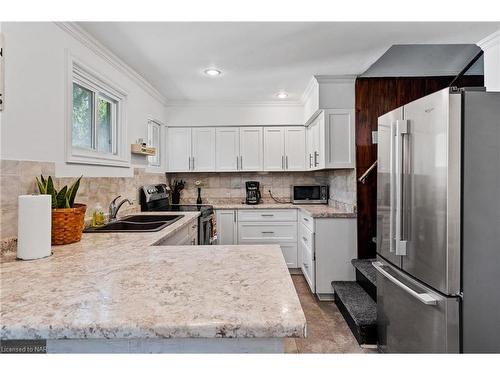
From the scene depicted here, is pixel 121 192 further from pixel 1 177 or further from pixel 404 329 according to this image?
pixel 404 329

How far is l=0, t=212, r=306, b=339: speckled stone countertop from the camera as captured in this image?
2.38 ft

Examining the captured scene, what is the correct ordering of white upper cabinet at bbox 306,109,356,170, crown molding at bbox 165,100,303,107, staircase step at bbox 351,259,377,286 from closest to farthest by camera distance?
staircase step at bbox 351,259,377,286, white upper cabinet at bbox 306,109,356,170, crown molding at bbox 165,100,303,107

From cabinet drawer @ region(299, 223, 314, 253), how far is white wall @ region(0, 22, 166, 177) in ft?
7.39

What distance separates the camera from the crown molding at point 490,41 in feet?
6.86

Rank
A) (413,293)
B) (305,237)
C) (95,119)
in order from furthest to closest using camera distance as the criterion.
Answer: (305,237), (95,119), (413,293)

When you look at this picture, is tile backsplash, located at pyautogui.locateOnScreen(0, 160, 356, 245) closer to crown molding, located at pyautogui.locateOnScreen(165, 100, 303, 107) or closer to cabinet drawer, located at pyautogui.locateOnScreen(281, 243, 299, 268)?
cabinet drawer, located at pyautogui.locateOnScreen(281, 243, 299, 268)

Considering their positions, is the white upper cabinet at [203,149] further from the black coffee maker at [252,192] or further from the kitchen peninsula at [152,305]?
the kitchen peninsula at [152,305]

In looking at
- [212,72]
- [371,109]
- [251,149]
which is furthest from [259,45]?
[251,149]

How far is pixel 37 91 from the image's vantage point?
1.70 metres

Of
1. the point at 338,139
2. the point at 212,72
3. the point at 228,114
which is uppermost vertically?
the point at 212,72

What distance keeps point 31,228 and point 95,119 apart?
144 cm

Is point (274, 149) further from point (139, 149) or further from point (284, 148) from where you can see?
point (139, 149)

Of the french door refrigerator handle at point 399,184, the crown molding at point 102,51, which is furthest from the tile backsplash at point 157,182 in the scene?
the french door refrigerator handle at point 399,184

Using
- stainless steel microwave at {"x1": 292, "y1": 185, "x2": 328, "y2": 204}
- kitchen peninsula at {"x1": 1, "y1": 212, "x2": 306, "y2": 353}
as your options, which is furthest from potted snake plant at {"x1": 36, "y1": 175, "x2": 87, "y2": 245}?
stainless steel microwave at {"x1": 292, "y1": 185, "x2": 328, "y2": 204}
